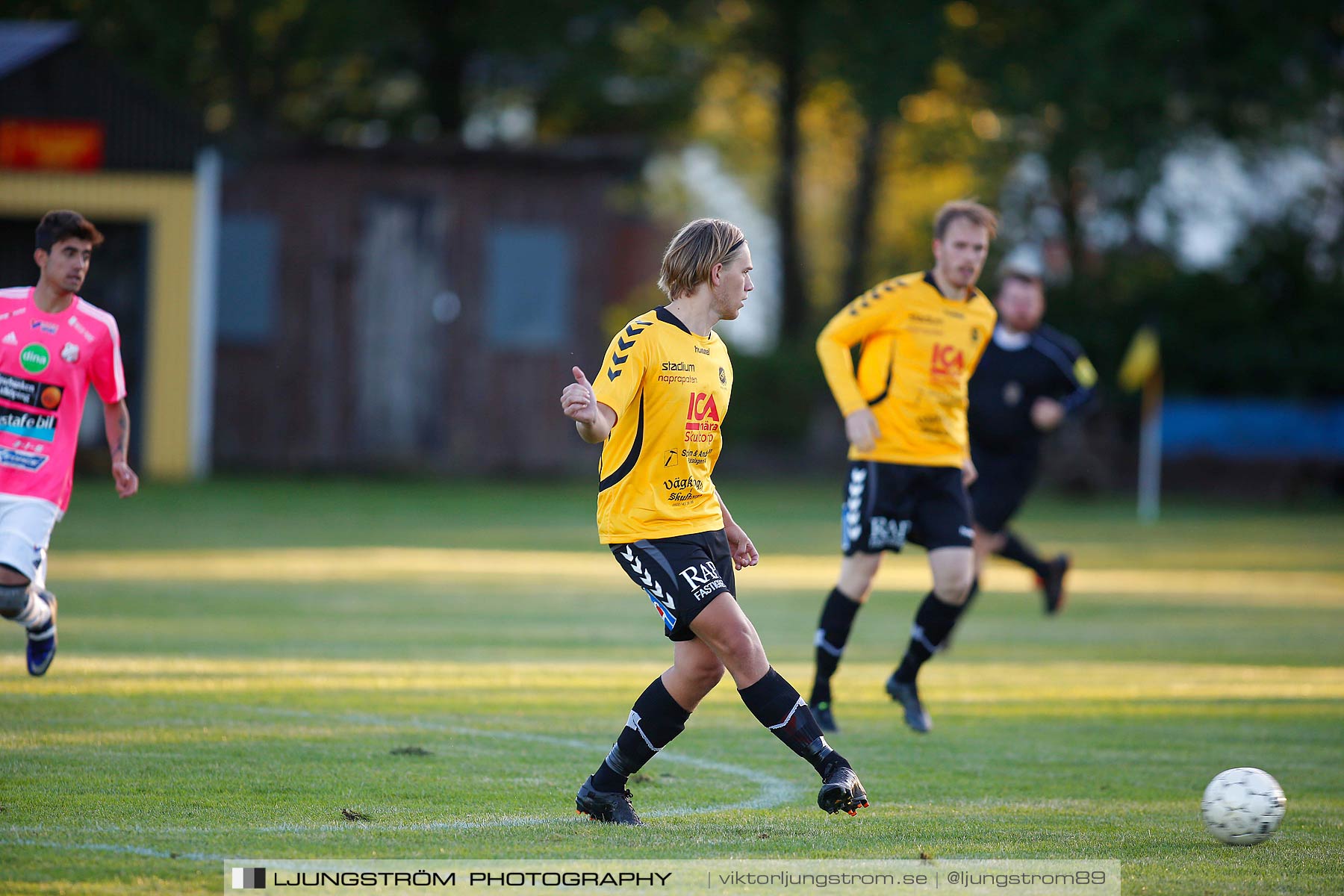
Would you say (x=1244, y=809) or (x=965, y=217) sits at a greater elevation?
(x=965, y=217)

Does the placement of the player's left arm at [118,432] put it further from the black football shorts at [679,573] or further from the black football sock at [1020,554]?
the black football sock at [1020,554]

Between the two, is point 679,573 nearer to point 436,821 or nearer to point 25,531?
point 436,821

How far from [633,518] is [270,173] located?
79.4 feet

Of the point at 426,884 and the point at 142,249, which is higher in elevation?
the point at 142,249

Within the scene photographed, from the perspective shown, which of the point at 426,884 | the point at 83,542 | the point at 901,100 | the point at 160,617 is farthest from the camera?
the point at 901,100

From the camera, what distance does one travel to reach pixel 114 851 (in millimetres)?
4992

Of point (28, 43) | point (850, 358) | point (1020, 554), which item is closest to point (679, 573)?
point (850, 358)

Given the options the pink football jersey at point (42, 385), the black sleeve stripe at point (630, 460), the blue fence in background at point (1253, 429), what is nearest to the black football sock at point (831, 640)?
the black sleeve stripe at point (630, 460)

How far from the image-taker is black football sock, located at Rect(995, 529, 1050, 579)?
12.1 meters

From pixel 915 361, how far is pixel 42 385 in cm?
424

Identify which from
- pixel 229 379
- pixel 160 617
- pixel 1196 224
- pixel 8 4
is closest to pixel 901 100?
pixel 1196 224

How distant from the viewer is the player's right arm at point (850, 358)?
7586 millimetres

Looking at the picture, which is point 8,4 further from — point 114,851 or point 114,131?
point 114,851

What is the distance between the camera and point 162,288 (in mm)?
25438
